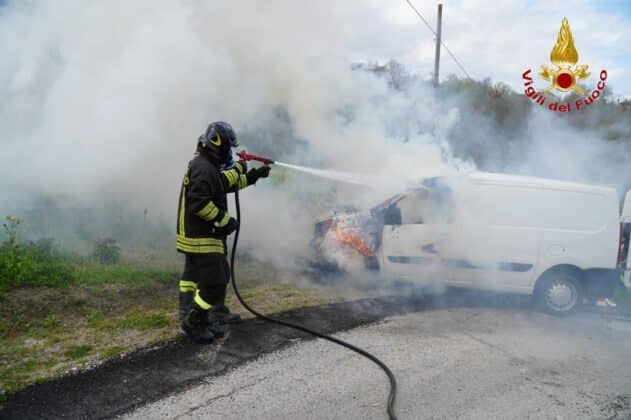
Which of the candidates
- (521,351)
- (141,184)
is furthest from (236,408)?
(141,184)

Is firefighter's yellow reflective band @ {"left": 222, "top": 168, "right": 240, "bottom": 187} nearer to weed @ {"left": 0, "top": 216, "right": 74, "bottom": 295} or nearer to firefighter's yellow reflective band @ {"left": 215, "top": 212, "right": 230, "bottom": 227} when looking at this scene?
firefighter's yellow reflective band @ {"left": 215, "top": 212, "right": 230, "bottom": 227}

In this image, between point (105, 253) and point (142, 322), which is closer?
point (142, 322)

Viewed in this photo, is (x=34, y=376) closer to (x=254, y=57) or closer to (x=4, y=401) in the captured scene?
(x=4, y=401)

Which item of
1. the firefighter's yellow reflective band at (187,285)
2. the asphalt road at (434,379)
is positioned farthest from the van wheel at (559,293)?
the firefighter's yellow reflective band at (187,285)

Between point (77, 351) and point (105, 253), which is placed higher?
point (105, 253)

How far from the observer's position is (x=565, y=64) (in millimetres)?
10805

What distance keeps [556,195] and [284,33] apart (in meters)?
5.60

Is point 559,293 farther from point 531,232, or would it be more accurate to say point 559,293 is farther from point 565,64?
point 565,64

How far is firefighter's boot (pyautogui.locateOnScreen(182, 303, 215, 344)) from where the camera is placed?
4.68m

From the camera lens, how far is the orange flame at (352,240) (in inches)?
282

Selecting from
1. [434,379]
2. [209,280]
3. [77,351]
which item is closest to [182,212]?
[209,280]

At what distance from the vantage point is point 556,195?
6.76m

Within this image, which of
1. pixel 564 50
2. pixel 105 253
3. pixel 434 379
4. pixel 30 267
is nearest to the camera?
pixel 434 379

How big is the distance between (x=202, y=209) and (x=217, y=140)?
73 centimetres
